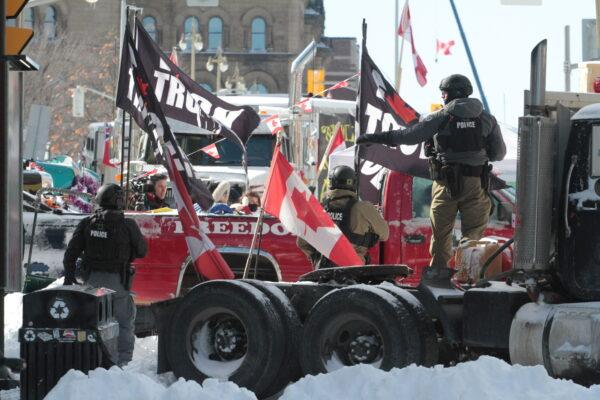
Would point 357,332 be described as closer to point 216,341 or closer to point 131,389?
point 216,341

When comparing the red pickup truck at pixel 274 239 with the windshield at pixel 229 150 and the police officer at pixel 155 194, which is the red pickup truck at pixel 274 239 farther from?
the windshield at pixel 229 150

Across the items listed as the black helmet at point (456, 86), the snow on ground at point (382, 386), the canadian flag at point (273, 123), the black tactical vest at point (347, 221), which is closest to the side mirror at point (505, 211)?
the black tactical vest at point (347, 221)

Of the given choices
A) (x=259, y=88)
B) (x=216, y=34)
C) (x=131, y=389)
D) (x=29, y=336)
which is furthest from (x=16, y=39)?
(x=259, y=88)

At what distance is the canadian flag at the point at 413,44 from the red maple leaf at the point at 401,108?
10400 millimetres

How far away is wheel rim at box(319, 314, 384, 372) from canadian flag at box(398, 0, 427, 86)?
1565cm

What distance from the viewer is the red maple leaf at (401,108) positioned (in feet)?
48.1

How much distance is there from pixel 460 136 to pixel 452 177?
348 millimetres

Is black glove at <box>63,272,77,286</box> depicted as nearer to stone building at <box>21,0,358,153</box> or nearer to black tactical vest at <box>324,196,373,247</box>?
black tactical vest at <box>324,196,373,247</box>

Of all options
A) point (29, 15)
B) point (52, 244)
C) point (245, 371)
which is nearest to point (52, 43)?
point (29, 15)

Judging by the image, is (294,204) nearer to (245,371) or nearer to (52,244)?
(245,371)

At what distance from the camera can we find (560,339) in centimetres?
891

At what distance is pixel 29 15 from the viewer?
80.9 meters

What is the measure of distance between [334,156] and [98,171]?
16232 mm

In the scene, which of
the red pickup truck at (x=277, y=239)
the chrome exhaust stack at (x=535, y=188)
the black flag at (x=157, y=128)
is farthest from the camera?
the red pickup truck at (x=277, y=239)
